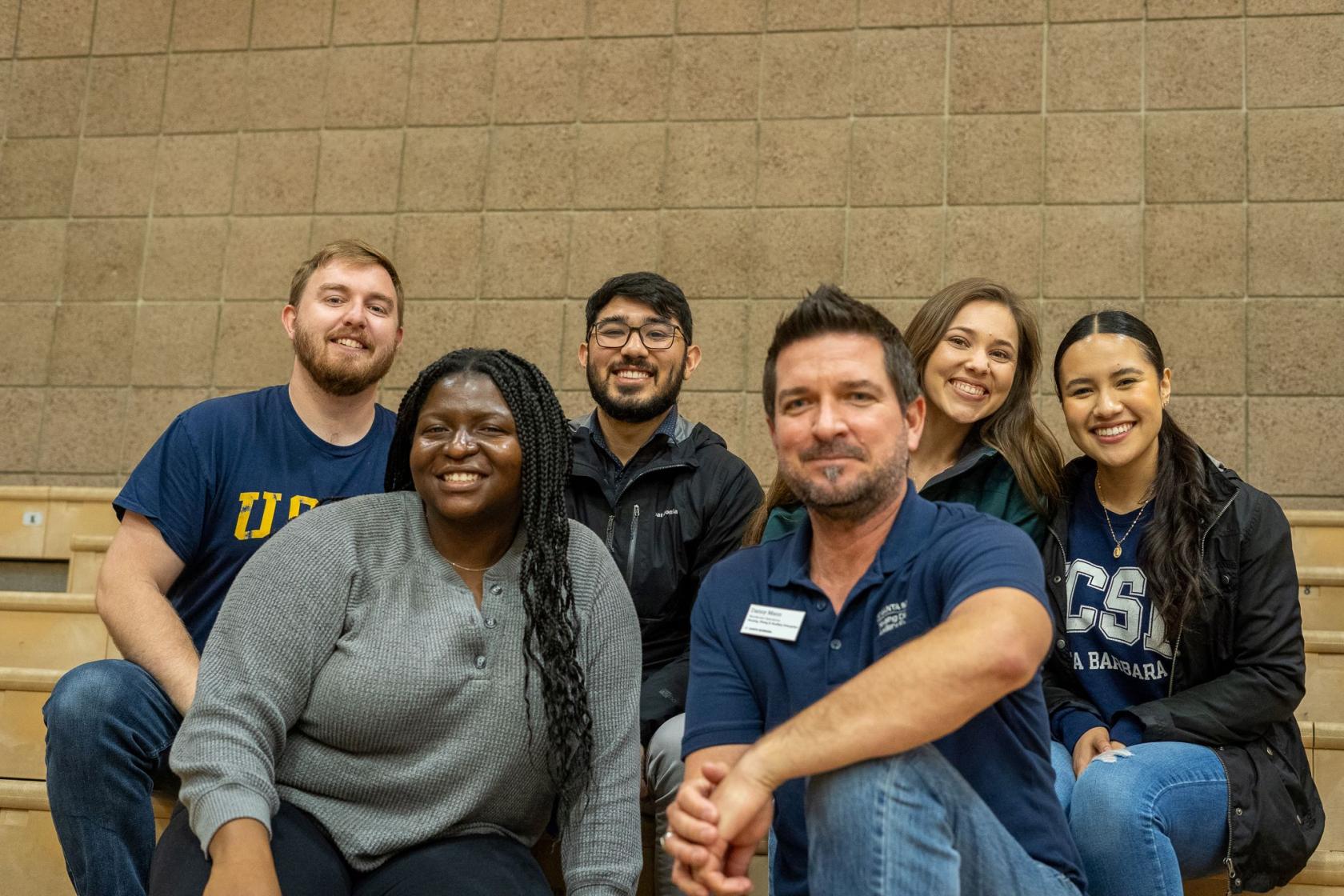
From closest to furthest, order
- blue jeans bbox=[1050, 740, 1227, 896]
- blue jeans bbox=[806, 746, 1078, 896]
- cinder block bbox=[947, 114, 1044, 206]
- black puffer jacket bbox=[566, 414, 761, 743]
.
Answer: blue jeans bbox=[806, 746, 1078, 896], blue jeans bbox=[1050, 740, 1227, 896], black puffer jacket bbox=[566, 414, 761, 743], cinder block bbox=[947, 114, 1044, 206]

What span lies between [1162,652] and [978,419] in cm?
54

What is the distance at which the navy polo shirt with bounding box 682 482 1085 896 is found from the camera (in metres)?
1.35

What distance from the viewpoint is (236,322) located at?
3836 mm

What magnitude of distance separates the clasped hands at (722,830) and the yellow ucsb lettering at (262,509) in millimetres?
1023

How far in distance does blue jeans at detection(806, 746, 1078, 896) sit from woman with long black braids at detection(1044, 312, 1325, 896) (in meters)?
0.44

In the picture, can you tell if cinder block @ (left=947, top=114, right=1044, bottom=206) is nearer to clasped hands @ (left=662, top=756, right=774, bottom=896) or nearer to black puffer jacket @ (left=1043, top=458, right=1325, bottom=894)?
black puffer jacket @ (left=1043, top=458, right=1325, bottom=894)

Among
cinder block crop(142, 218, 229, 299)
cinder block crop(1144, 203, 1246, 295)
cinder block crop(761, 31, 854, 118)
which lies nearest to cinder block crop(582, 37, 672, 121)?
cinder block crop(761, 31, 854, 118)

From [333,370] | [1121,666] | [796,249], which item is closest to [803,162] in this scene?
[796,249]

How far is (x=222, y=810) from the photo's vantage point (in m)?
1.40

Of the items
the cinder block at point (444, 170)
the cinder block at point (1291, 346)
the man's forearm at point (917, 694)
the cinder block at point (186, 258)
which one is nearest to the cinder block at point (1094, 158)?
the cinder block at point (1291, 346)

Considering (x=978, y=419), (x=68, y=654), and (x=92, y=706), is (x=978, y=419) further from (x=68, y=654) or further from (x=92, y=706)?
(x=68, y=654)

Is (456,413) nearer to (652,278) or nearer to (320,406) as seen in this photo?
(320,406)

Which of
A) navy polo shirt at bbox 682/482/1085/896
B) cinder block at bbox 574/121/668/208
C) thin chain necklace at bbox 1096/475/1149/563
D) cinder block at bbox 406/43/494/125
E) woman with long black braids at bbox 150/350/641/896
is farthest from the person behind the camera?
cinder block at bbox 406/43/494/125

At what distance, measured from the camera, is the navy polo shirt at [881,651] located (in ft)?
4.42
